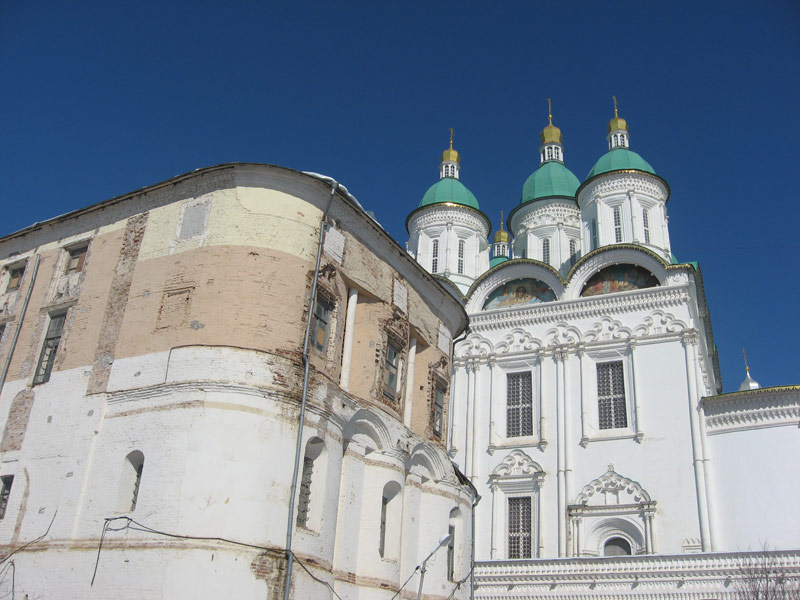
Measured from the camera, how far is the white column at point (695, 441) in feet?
83.8

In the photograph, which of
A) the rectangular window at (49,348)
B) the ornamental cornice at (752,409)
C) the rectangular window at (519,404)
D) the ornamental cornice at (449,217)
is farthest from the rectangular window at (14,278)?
the ornamental cornice at (449,217)

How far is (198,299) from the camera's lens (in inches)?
552

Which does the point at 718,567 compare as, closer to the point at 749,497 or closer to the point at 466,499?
the point at 749,497

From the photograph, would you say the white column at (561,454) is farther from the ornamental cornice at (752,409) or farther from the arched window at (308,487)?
the arched window at (308,487)

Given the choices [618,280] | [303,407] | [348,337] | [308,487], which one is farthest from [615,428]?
[303,407]

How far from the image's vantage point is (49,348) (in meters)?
15.9

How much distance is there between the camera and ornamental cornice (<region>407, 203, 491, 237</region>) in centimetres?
3938

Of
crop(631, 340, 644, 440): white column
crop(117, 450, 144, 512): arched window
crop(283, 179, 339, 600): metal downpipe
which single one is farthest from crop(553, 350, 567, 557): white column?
crop(117, 450, 144, 512): arched window

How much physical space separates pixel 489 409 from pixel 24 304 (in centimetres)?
→ 1822

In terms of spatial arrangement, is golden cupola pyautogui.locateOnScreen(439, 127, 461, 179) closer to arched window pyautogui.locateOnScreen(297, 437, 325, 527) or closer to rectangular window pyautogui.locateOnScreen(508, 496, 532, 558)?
rectangular window pyautogui.locateOnScreen(508, 496, 532, 558)

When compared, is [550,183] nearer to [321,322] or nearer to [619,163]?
[619,163]

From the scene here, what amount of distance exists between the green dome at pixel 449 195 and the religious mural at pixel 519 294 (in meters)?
7.70

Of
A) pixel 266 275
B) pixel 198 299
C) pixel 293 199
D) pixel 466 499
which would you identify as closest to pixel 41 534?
pixel 198 299

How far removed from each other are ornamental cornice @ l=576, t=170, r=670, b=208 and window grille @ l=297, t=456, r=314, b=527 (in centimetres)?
2307
